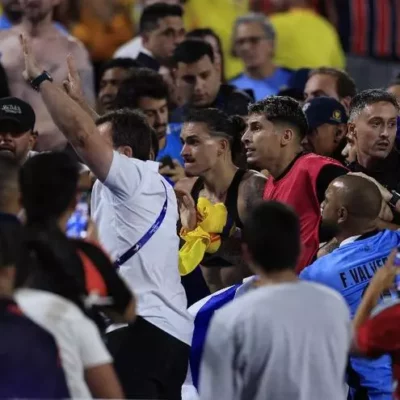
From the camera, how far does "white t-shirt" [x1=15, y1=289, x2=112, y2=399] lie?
5.03 metres

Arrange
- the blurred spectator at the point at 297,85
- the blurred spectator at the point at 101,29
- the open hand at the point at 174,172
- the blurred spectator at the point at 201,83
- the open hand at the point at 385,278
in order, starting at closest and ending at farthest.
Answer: the open hand at the point at 385,278 → the open hand at the point at 174,172 → the blurred spectator at the point at 201,83 → the blurred spectator at the point at 297,85 → the blurred spectator at the point at 101,29

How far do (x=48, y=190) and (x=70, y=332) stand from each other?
63 centimetres

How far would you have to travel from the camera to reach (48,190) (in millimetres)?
5383

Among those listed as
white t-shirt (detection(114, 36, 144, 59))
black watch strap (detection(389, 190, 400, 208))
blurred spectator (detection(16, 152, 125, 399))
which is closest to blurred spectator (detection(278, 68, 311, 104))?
white t-shirt (detection(114, 36, 144, 59))

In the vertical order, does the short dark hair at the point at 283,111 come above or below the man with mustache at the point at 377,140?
above

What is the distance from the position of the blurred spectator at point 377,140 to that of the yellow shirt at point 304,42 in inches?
183

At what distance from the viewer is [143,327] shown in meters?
6.76

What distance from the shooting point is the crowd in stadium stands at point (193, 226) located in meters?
5.23

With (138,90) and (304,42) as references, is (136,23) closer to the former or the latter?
(304,42)

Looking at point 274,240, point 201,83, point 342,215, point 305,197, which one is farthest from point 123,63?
point 274,240

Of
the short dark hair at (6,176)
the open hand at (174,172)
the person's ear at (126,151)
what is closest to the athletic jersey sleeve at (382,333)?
the short dark hair at (6,176)

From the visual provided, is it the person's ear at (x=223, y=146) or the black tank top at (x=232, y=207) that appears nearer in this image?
the black tank top at (x=232, y=207)

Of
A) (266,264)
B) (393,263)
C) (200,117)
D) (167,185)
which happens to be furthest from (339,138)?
(266,264)

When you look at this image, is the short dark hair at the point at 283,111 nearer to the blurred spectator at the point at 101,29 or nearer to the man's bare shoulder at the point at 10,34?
the man's bare shoulder at the point at 10,34
